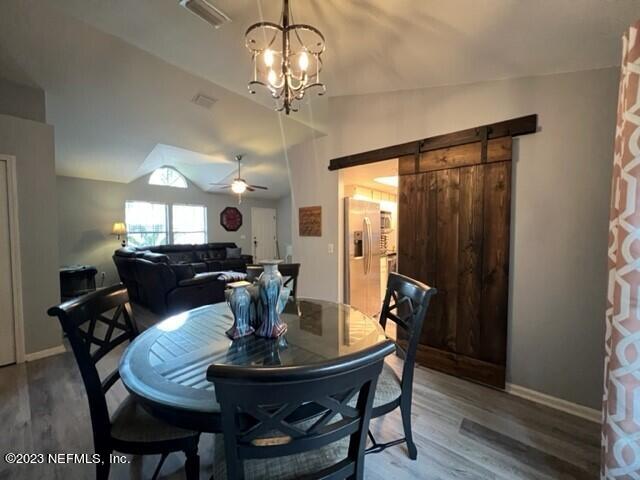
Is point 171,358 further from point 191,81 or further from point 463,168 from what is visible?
point 191,81

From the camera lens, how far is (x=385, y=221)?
199 inches

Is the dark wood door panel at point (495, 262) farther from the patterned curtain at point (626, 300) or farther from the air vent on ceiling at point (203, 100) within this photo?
the air vent on ceiling at point (203, 100)

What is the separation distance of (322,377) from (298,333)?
35.4 inches

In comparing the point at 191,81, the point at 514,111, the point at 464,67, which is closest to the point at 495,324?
the point at 514,111

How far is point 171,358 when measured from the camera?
118 centimetres

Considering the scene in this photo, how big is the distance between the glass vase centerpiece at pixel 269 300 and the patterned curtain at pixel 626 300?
1518 millimetres

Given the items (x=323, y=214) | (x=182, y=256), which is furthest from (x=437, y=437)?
(x=182, y=256)

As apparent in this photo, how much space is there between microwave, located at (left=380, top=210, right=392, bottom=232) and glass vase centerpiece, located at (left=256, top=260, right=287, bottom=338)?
12.3 feet

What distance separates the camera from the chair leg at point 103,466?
1.12 metres

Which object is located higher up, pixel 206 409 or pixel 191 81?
pixel 191 81

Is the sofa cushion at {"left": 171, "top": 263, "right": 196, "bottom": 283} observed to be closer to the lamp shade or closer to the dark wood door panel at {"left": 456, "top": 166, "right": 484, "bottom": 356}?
the lamp shade

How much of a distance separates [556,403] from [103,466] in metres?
2.80

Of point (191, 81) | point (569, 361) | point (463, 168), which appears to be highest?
point (191, 81)

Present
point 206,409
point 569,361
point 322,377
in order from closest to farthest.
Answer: point 322,377 → point 206,409 → point 569,361
